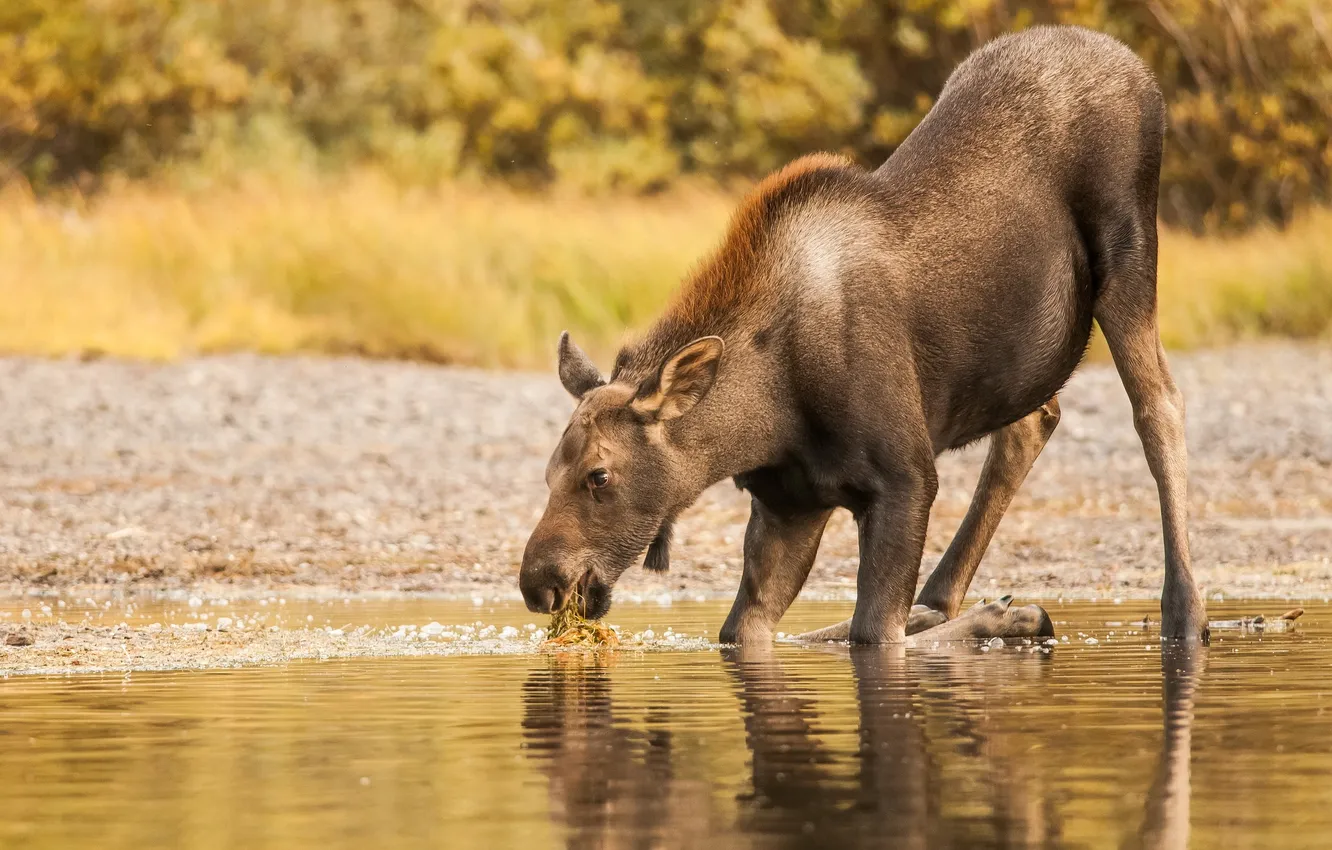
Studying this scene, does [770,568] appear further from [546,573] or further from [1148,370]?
[1148,370]

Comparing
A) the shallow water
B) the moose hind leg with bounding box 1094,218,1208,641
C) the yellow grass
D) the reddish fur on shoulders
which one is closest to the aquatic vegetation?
the shallow water

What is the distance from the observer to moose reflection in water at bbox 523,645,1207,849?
4.48 m

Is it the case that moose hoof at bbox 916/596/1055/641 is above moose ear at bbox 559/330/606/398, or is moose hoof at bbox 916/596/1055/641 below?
below

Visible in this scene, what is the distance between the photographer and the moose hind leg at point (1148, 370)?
909 centimetres

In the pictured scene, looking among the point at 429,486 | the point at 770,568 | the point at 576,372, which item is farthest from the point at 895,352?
the point at 429,486

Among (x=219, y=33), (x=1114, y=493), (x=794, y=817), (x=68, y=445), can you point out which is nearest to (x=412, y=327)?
(x=68, y=445)

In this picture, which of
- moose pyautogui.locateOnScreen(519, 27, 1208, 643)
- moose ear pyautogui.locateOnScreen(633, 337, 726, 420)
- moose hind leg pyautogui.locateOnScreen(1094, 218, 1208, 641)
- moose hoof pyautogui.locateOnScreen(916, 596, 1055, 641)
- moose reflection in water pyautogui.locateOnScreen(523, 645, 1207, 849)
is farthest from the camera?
moose hind leg pyautogui.locateOnScreen(1094, 218, 1208, 641)

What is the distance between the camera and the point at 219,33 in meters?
44.6

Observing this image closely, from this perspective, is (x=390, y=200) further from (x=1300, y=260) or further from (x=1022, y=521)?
(x=1022, y=521)

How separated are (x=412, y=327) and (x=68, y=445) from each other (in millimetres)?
5894

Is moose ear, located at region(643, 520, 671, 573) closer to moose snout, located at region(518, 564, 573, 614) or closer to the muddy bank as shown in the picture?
moose snout, located at region(518, 564, 573, 614)

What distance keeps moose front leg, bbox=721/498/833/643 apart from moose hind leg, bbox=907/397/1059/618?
2.54 ft

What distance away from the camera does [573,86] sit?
41.9m

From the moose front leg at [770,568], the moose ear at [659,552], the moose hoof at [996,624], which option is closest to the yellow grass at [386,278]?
the moose front leg at [770,568]
